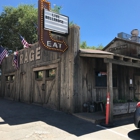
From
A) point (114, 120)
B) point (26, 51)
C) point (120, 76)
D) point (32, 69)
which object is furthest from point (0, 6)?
point (114, 120)

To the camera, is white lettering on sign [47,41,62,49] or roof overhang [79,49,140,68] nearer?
roof overhang [79,49,140,68]

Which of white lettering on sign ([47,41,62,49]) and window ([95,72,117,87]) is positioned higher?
white lettering on sign ([47,41,62,49])

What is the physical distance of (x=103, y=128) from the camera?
6.48 metres

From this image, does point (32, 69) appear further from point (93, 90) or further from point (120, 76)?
point (120, 76)

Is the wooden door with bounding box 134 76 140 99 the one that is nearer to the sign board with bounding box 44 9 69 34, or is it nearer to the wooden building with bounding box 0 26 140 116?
the wooden building with bounding box 0 26 140 116

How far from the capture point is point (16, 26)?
25031mm

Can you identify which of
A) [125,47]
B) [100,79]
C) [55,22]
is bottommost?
[100,79]

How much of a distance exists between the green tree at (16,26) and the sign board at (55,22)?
631 inches

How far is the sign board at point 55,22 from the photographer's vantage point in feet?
27.8

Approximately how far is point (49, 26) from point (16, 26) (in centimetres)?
1824

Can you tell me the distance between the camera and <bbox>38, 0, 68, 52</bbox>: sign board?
8.32 metres

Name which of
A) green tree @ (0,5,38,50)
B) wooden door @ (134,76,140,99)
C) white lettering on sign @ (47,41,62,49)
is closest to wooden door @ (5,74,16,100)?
white lettering on sign @ (47,41,62,49)

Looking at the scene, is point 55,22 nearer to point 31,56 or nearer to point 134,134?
point 31,56

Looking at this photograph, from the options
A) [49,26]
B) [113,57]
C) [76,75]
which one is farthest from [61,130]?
[49,26]
